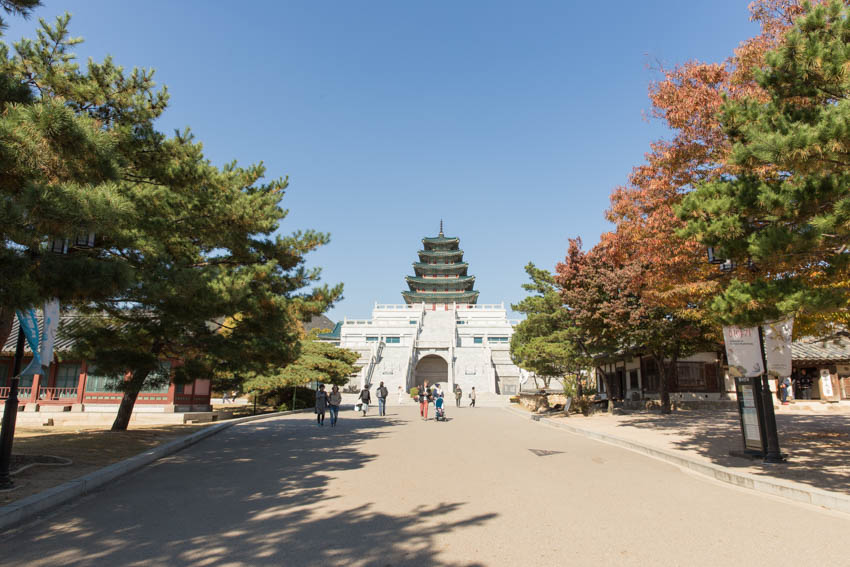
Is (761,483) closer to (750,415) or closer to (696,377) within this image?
(750,415)

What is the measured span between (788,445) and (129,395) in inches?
596

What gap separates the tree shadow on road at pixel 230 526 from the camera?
4039 mm

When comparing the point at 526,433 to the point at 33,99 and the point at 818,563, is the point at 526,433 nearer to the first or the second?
the point at 818,563

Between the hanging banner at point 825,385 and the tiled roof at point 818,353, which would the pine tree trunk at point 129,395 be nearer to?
the tiled roof at point 818,353

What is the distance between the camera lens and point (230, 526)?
193 inches

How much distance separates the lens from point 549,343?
71.7ft

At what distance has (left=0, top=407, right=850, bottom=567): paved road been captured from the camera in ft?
13.4

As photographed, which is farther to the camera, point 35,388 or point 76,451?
point 35,388

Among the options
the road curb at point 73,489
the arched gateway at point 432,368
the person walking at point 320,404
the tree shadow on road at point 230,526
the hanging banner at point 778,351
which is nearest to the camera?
the tree shadow on road at point 230,526

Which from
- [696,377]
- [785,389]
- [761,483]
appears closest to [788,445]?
[761,483]

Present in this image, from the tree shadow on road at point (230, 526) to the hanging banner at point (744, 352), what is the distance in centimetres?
566

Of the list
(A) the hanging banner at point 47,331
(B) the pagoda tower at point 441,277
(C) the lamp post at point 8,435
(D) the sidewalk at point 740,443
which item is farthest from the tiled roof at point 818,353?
(B) the pagoda tower at point 441,277

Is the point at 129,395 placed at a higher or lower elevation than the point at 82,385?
lower

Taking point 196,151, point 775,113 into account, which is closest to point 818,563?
point 775,113
